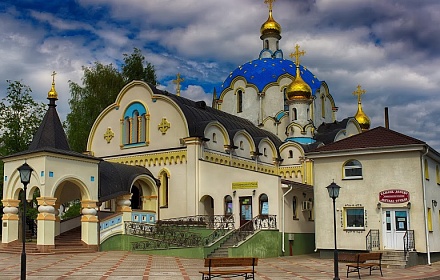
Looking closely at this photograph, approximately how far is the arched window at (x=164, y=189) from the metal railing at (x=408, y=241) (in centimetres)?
1317

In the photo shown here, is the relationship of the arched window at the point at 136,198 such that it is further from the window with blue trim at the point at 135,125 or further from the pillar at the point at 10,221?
the pillar at the point at 10,221

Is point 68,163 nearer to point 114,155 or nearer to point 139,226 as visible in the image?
point 139,226

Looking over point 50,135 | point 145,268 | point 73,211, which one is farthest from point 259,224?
point 73,211

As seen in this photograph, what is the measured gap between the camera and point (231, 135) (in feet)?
105

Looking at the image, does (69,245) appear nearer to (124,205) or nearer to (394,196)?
(124,205)

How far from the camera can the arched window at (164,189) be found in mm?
29742

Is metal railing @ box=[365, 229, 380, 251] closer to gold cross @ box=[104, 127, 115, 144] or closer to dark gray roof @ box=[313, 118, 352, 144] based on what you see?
dark gray roof @ box=[313, 118, 352, 144]

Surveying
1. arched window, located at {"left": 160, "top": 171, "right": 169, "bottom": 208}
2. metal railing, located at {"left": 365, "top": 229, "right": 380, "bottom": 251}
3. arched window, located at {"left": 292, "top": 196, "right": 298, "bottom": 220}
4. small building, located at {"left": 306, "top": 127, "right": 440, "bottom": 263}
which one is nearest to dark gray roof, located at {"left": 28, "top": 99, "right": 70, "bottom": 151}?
arched window, located at {"left": 160, "top": 171, "right": 169, "bottom": 208}

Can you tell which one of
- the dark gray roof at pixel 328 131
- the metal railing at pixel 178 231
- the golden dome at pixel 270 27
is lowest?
the metal railing at pixel 178 231

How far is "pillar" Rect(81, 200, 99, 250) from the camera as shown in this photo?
2403 cm

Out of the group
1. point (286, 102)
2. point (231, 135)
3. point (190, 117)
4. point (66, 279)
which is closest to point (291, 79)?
point (286, 102)

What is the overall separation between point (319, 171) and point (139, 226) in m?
8.55

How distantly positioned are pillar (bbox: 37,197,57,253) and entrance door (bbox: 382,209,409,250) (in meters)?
13.6

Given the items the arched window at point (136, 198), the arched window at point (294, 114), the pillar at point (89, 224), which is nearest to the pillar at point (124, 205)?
the pillar at point (89, 224)
